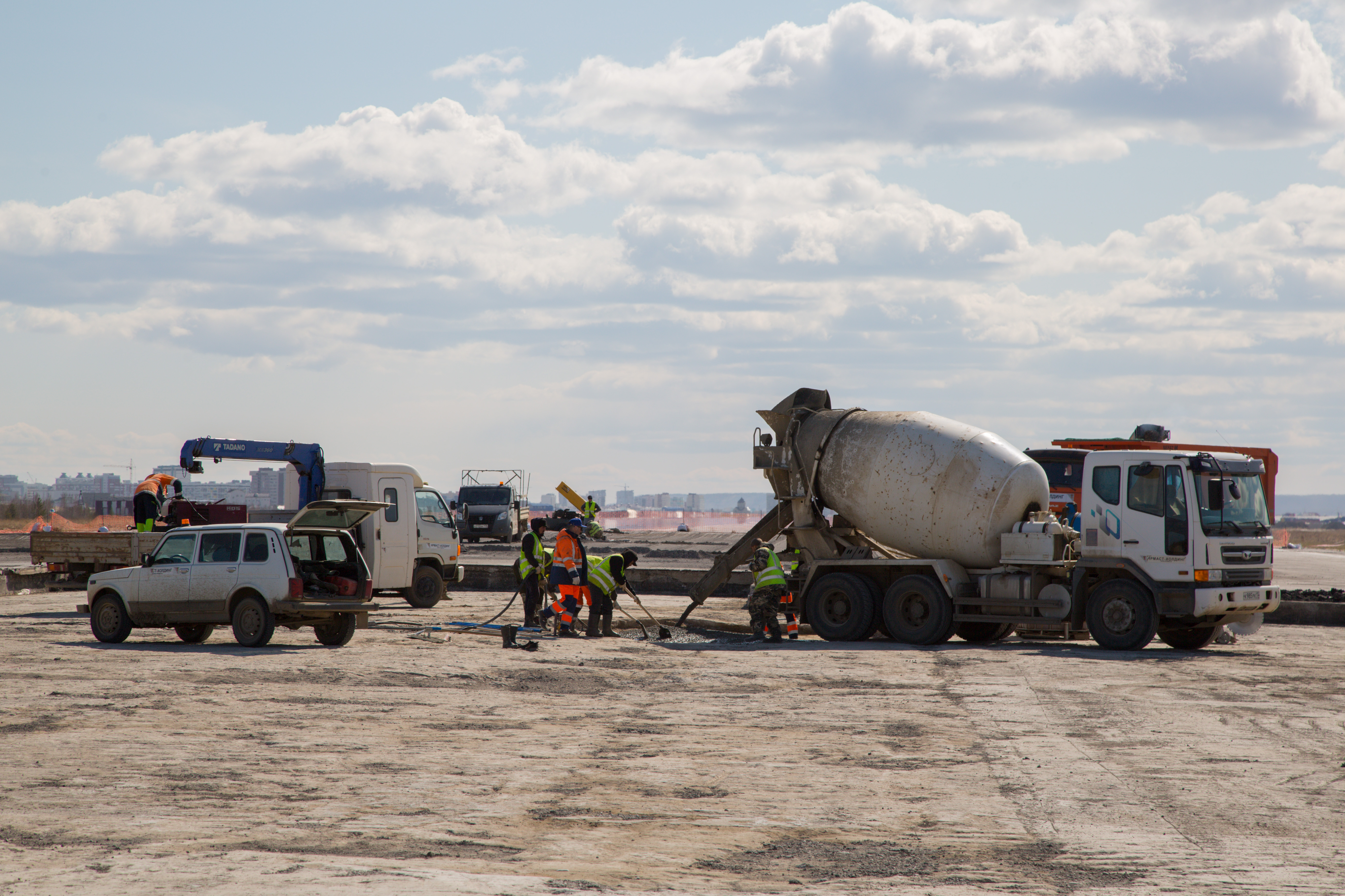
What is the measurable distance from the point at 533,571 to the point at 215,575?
15.7 feet

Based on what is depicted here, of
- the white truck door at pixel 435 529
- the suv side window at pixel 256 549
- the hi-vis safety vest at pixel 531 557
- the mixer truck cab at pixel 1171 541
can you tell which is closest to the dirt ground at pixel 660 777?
the suv side window at pixel 256 549

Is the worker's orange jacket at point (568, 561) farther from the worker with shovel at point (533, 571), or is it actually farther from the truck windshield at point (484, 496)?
the truck windshield at point (484, 496)

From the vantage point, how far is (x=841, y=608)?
64.3 ft

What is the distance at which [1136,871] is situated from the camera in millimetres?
6867

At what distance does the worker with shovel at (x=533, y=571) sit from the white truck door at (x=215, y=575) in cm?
428

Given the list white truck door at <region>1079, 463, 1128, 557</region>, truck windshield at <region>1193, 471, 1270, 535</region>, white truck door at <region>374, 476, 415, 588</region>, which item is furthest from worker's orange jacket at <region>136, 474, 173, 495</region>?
truck windshield at <region>1193, 471, 1270, 535</region>

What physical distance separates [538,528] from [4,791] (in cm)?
1151

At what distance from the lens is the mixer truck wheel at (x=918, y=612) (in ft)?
61.2

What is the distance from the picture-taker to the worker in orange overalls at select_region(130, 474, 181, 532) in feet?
76.7

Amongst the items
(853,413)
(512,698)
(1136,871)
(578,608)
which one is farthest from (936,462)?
(1136,871)

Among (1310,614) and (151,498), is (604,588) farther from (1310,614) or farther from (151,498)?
(1310,614)

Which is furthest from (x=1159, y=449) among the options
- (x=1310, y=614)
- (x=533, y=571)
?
(x=533, y=571)

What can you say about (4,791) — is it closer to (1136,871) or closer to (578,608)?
(1136,871)

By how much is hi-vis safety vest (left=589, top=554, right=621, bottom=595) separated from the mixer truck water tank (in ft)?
11.8
